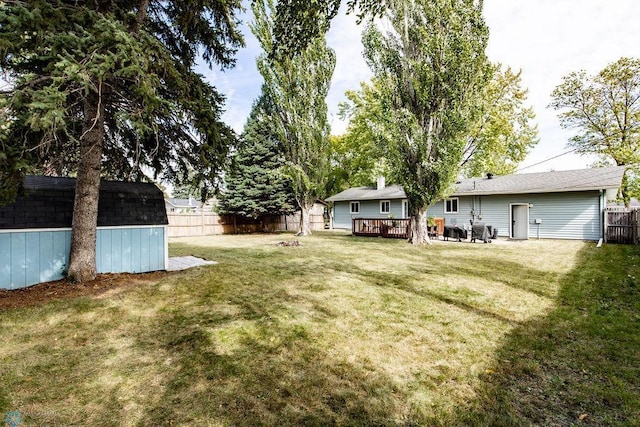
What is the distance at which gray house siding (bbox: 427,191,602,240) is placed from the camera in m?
13.2

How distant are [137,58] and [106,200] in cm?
338

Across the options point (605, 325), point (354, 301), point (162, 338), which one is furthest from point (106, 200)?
point (605, 325)

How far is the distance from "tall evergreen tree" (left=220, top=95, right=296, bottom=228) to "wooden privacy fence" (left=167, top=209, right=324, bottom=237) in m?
0.79

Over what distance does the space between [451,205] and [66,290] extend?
1774cm

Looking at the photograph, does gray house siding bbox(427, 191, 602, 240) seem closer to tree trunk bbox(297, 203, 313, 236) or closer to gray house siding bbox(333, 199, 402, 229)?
gray house siding bbox(333, 199, 402, 229)

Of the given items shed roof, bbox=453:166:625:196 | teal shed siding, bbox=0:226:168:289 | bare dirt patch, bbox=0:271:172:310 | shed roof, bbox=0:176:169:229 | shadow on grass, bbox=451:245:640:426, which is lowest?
shadow on grass, bbox=451:245:640:426

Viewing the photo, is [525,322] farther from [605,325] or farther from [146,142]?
[146,142]

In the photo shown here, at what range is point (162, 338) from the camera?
3484mm

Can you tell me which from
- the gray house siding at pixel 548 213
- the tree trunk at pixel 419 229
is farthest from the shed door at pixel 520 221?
the tree trunk at pixel 419 229

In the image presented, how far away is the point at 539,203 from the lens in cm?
1466

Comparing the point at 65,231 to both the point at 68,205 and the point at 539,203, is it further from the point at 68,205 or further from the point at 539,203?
the point at 539,203

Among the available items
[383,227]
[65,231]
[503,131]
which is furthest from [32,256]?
[503,131]

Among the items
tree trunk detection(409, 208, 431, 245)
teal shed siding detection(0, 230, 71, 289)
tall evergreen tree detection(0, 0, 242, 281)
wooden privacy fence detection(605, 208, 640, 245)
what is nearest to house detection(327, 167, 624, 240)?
wooden privacy fence detection(605, 208, 640, 245)

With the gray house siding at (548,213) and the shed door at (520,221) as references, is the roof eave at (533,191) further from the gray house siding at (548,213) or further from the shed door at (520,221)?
the shed door at (520,221)
